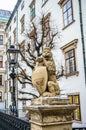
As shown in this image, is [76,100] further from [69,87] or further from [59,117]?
[59,117]

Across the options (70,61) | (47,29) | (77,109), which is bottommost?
(77,109)

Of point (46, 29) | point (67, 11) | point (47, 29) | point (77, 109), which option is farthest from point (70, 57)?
point (77, 109)

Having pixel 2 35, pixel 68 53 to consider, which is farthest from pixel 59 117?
pixel 2 35

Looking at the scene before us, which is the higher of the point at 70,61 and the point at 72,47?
the point at 72,47

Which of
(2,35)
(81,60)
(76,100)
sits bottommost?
(76,100)

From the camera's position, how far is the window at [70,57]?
1441cm

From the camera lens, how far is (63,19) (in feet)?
53.4

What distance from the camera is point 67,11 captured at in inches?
623

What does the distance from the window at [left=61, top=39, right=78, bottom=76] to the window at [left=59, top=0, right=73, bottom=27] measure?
5.08ft

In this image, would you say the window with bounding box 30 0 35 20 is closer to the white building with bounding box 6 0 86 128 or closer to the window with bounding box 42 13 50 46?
the white building with bounding box 6 0 86 128

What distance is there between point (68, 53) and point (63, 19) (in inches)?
99.6

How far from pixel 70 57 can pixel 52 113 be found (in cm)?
1138

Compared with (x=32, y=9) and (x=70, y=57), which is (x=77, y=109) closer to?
(x=70, y=57)

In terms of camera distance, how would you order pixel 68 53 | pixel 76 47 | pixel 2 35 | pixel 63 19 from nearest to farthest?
pixel 76 47, pixel 68 53, pixel 63 19, pixel 2 35
